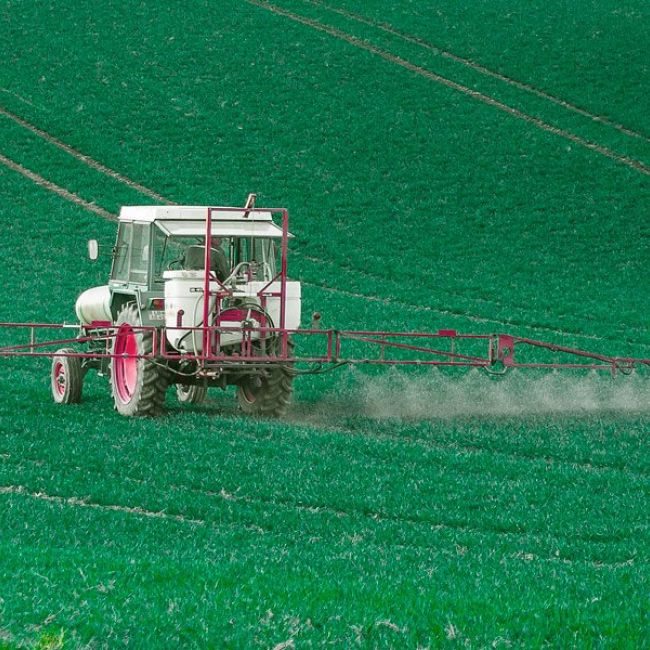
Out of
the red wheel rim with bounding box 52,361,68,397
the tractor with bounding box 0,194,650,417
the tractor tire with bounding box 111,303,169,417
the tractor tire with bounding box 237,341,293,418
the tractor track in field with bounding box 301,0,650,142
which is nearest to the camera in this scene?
the tractor with bounding box 0,194,650,417

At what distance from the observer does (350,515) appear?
12.3 meters

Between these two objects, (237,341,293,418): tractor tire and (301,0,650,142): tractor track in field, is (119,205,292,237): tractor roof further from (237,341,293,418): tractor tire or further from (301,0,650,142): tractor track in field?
(301,0,650,142): tractor track in field

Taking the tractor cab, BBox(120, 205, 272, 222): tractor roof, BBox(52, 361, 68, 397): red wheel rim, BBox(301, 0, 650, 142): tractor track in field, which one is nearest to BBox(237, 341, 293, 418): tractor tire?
the tractor cab

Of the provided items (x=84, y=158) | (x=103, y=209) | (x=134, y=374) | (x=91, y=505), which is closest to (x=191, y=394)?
(x=134, y=374)

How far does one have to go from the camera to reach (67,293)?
103 ft

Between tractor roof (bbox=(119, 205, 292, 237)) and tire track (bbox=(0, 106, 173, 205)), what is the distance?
20114 mm

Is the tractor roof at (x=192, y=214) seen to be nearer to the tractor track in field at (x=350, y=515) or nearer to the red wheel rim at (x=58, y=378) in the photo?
the red wheel rim at (x=58, y=378)

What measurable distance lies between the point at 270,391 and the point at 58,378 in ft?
11.9

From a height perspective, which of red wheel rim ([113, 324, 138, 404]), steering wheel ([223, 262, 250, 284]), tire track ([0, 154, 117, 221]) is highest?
tire track ([0, 154, 117, 221])

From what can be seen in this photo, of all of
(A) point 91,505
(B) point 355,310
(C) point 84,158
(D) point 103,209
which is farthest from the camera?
(C) point 84,158

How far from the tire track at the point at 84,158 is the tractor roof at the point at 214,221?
2011 centimetres

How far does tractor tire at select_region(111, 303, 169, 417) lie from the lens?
17.3 metres

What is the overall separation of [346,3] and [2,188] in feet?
69.8

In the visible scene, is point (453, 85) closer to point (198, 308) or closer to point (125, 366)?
point (125, 366)
